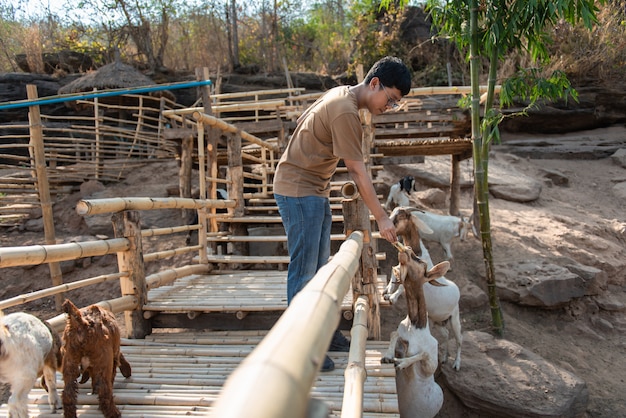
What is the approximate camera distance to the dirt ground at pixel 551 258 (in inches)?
168

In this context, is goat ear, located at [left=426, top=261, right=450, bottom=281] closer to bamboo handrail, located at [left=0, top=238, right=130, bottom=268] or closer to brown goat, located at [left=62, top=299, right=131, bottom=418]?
brown goat, located at [left=62, top=299, right=131, bottom=418]

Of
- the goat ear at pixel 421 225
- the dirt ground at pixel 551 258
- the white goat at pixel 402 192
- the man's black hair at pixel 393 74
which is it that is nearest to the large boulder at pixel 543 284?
the dirt ground at pixel 551 258

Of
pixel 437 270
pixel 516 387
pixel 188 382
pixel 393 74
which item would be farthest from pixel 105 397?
pixel 516 387

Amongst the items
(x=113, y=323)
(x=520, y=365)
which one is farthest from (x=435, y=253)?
(x=113, y=323)

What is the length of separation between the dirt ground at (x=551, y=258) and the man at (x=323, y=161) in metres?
1.71

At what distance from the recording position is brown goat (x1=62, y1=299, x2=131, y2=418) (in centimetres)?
186

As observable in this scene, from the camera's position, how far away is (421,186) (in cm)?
852

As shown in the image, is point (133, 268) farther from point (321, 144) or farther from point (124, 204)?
point (321, 144)

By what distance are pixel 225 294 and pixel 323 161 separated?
168cm

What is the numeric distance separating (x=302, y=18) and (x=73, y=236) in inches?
467

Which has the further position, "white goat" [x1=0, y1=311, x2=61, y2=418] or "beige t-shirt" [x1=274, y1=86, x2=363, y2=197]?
"beige t-shirt" [x1=274, y1=86, x2=363, y2=197]

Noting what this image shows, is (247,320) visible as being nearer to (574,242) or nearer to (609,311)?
(609,311)

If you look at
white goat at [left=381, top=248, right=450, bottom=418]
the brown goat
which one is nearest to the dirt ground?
white goat at [left=381, top=248, right=450, bottom=418]

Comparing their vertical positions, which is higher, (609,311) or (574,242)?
(574,242)
